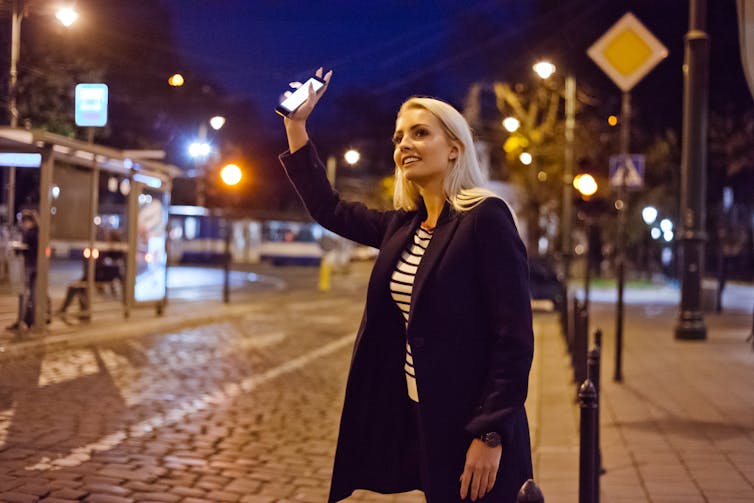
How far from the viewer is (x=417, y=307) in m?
2.65

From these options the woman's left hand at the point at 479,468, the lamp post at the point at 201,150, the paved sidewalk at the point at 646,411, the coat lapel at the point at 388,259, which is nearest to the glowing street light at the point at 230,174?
the lamp post at the point at 201,150

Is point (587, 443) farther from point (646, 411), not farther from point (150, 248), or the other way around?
point (150, 248)

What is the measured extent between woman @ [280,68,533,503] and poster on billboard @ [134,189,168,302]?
48.3 feet

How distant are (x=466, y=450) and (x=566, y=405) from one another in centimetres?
703

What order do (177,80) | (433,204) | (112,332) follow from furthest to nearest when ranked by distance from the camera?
(112,332) → (177,80) → (433,204)

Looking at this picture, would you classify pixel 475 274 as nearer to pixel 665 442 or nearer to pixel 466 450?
pixel 466 450

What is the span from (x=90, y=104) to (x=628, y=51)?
28.2 feet

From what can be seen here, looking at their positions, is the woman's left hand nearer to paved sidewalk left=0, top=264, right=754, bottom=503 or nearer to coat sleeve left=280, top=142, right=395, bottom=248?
coat sleeve left=280, top=142, right=395, bottom=248

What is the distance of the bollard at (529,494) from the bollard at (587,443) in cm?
145

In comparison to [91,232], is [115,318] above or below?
below

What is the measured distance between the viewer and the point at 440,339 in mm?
2648

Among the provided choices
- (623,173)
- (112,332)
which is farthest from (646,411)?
(112,332)

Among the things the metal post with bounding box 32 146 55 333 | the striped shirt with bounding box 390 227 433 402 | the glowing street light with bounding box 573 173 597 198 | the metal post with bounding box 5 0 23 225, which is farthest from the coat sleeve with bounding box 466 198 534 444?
the metal post with bounding box 32 146 55 333

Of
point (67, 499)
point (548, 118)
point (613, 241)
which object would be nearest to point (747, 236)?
point (613, 241)
